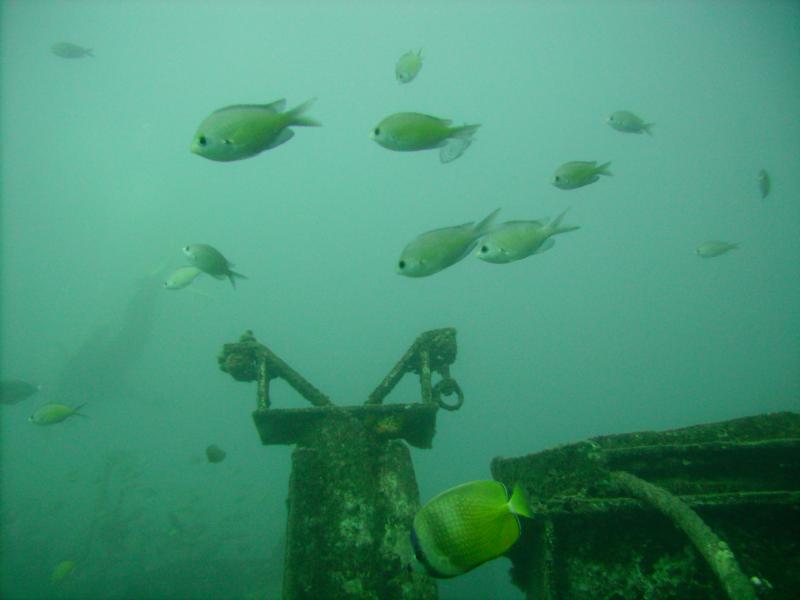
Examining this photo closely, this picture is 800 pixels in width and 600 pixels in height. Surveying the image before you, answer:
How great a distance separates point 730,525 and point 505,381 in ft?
488

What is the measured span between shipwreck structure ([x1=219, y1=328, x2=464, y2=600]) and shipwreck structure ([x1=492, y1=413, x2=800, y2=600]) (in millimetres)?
1128

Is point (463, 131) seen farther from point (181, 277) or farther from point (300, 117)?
point (181, 277)

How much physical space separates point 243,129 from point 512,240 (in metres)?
2.31

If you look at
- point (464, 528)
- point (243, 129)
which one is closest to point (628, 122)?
point (243, 129)

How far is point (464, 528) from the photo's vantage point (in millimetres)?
1984

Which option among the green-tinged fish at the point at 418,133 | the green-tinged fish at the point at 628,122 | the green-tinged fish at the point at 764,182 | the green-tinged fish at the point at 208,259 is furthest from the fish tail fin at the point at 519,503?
the green-tinged fish at the point at 764,182

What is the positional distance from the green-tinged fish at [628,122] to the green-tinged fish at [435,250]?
5.48m

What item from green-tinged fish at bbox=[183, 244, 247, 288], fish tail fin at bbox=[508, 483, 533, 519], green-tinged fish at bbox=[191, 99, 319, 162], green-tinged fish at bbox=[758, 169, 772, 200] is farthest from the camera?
green-tinged fish at bbox=[758, 169, 772, 200]

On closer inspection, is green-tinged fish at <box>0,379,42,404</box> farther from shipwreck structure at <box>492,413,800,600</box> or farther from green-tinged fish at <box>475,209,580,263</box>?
shipwreck structure at <box>492,413,800,600</box>

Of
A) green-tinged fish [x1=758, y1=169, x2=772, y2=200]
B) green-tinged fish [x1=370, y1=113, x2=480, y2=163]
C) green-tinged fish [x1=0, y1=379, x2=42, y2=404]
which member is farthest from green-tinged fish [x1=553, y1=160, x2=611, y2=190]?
green-tinged fish [x1=0, y1=379, x2=42, y2=404]

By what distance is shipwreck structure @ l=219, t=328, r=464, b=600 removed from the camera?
3.33m

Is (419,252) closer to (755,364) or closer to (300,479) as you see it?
(300,479)

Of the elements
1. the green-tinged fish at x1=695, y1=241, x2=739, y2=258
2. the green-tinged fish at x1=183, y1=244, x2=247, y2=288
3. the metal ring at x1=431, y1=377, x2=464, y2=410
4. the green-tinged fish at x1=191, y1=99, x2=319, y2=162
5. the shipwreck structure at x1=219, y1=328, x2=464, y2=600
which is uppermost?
the green-tinged fish at x1=695, y1=241, x2=739, y2=258

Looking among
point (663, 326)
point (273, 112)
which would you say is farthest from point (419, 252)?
point (663, 326)
